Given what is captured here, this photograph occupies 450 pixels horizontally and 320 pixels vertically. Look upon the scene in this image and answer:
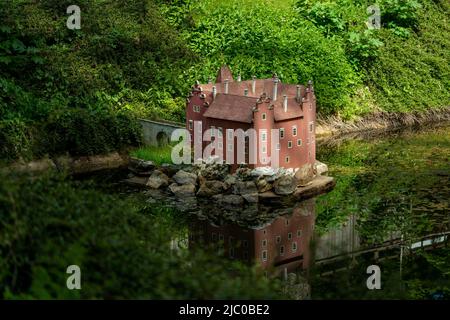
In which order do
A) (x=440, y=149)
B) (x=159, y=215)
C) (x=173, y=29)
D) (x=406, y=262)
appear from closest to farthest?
(x=406, y=262), (x=159, y=215), (x=440, y=149), (x=173, y=29)

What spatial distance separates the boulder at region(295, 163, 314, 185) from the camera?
39.5m

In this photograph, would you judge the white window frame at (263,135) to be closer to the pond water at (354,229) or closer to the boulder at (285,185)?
the boulder at (285,185)

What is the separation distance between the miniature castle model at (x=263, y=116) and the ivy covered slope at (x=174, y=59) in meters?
5.31

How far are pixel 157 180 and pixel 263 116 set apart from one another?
5538 mm

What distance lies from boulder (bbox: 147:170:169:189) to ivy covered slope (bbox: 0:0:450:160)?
16.3 feet

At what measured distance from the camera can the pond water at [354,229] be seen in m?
29.4

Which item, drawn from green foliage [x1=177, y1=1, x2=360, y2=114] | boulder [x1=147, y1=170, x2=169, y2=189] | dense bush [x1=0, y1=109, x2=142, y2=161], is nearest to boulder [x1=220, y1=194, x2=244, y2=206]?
boulder [x1=147, y1=170, x2=169, y2=189]

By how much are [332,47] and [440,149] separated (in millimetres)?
11198

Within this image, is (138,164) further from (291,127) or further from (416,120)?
Result: (416,120)

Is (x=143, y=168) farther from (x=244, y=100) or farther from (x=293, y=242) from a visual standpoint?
(x=293, y=242)

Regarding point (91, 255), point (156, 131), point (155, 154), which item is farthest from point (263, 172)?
point (91, 255)

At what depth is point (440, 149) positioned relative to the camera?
48.2 m

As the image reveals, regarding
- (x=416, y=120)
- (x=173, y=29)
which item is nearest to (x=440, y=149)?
(x=416, y=120)

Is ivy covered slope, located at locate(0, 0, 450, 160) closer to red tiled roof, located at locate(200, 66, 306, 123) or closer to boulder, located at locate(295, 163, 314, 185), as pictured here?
red tiled roof, located at locate(200, 66, 306, 123)
